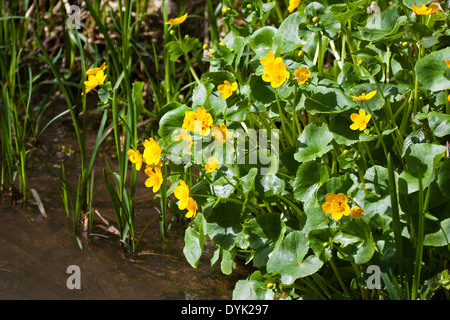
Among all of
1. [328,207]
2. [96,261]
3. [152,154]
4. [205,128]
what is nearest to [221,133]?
[205,128]

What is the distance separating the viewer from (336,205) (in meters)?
1.12

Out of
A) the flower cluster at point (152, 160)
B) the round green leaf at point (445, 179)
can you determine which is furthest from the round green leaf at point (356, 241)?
the flower cluster at point (152, 160)

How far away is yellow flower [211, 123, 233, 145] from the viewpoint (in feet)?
4.02

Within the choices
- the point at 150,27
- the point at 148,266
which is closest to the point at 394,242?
the point at 148,266

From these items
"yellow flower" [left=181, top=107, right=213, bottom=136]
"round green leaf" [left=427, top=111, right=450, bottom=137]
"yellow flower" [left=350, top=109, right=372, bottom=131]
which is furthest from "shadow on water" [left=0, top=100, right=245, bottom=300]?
"round green leaf" [left=427, top=111, right=450, bottom=137]

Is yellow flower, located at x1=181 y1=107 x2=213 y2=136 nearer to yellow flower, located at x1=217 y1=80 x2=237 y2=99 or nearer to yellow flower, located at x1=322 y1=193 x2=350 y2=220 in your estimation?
yellow flower, located at x1=217 y1=80 x2=237 y2=99

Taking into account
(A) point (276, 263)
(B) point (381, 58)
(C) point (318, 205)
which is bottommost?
(A) point (276, 263)

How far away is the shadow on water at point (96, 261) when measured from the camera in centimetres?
151

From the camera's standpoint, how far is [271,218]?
1.27 metres

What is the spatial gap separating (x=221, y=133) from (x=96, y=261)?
0.65 m

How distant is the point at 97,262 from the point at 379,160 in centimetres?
84

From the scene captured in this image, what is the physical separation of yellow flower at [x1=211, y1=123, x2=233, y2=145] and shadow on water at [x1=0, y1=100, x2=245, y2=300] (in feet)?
1.35

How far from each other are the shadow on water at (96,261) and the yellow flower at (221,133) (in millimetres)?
410
